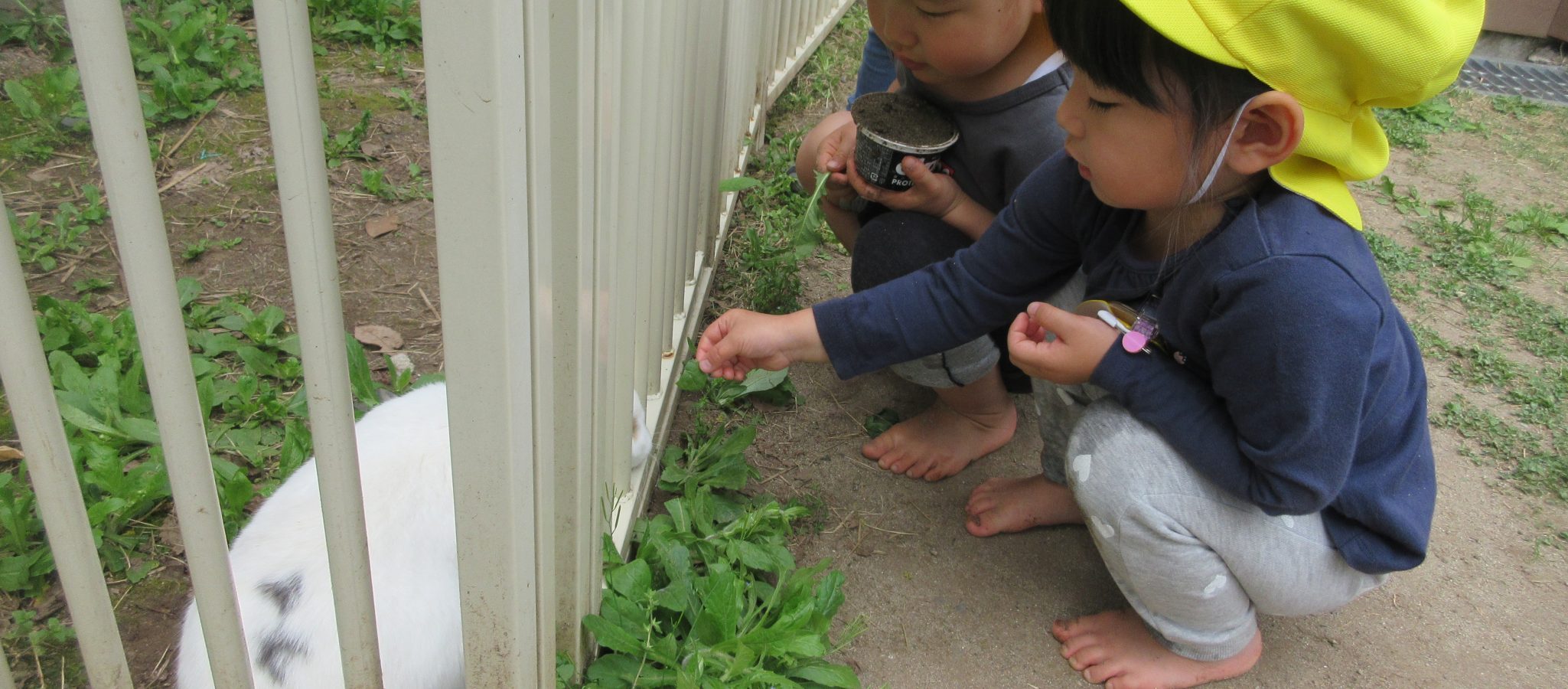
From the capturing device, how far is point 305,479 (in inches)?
64.7

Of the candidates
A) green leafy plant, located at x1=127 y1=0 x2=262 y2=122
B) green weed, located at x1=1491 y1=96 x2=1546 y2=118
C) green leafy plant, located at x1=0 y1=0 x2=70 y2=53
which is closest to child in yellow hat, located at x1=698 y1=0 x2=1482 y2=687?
green leafy plant, located at x1=0 y1=0 x2=70 y2=53

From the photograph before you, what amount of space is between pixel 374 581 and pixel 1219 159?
1286 mm

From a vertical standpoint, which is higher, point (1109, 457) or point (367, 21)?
point (1109, 457)

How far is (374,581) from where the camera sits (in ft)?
4.77

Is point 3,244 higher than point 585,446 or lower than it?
higher

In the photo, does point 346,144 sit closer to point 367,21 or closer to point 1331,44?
point 367,21

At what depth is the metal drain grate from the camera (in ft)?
17.2

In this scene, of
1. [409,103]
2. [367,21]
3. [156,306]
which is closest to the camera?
[156,306]

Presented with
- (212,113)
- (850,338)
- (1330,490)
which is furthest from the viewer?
(212,113)

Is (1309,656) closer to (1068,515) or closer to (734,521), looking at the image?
(1068,515)

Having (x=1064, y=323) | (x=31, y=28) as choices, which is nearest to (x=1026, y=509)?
(x=1064, y=323)

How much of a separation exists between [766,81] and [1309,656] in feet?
7.95

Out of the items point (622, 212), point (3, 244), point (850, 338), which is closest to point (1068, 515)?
point (850, 338)

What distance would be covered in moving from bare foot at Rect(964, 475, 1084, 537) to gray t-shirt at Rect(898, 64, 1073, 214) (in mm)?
613
